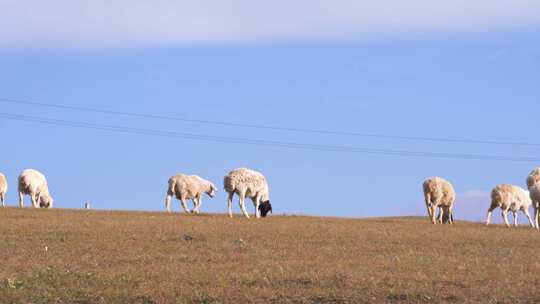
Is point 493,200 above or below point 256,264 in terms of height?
above

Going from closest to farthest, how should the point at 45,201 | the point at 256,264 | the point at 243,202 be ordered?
the point at 256,264
the point at 243,202
the point at 45,201

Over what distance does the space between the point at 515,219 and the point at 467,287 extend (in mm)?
30381

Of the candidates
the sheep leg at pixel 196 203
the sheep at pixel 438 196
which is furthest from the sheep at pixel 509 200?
the sheep leg at pixel 196 203

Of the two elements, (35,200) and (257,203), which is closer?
(257,203)

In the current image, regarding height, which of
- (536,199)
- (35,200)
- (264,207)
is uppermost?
(35,200)

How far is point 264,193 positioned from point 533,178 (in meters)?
15.6

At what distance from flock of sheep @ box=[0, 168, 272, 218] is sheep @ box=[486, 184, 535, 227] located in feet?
37.6

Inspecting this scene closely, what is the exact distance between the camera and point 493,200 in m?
48.1

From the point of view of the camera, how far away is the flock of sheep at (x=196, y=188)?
147 feet

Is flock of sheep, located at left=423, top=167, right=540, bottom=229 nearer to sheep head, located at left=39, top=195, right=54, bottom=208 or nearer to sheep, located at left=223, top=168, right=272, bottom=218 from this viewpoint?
sheep, located at left=223, top=168, right=272, bottom=218

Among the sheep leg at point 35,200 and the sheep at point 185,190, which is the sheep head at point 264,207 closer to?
the sheep at point 185,190

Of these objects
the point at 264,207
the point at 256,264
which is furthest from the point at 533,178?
the point at 256,264

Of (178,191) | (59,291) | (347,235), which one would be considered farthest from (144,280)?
(178,191)

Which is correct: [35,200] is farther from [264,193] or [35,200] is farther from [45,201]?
[264,193]
